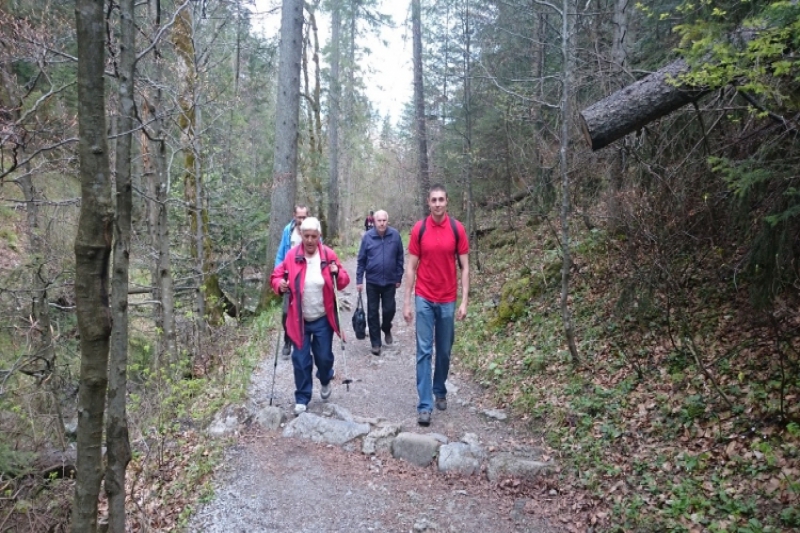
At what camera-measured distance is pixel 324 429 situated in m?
5.27

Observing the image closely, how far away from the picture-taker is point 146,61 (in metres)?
7.87

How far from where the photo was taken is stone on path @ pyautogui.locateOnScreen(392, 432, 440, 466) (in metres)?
4.80

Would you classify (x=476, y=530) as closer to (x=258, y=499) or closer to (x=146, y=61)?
(x=258, y=499)

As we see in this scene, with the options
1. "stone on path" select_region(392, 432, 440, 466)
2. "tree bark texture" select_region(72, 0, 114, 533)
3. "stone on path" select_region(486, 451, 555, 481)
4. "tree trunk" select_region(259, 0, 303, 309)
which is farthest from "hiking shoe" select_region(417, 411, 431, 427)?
"tree trunk" select_region(259, 0, 303, 309)

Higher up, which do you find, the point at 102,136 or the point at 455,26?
the point at 455,26

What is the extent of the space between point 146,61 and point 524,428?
7824mm

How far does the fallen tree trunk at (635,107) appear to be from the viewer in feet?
14.1

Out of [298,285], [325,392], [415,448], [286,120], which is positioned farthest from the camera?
[286,120]

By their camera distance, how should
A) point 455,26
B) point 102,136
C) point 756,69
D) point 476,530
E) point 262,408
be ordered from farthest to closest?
point 455,26
point 262,408
point 476,530
point 756,69
point 102,136

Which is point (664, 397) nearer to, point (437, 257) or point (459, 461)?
point (459, 461)

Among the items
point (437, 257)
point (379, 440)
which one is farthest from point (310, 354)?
point (437, 257)

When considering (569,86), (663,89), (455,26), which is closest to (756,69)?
(663,89)

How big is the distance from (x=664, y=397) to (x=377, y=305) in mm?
4263

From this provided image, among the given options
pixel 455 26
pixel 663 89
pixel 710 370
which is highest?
pixel 455 26
